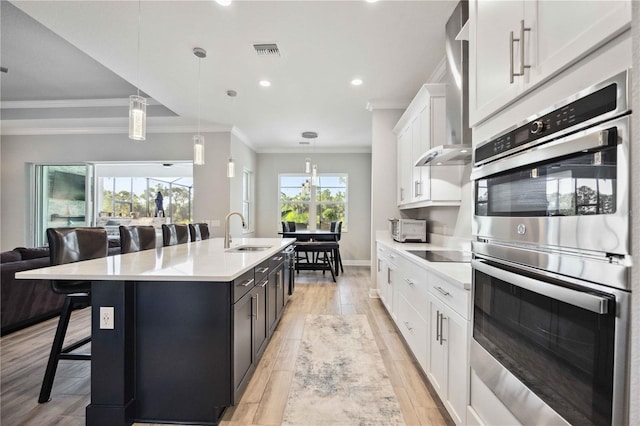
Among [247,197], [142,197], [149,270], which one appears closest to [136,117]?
[149,270]

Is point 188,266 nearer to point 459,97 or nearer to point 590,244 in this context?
point 590,244

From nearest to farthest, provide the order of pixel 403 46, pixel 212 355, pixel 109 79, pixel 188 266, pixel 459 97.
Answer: pixel 212 355 → pixel 188 266 → pixel 459 97 → pixel 403 46 → pixel 109 79

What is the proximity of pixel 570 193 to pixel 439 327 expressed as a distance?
1201 mm

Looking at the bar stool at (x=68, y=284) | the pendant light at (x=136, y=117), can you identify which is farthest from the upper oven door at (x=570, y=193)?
the bar stool at (x=68, y=284)

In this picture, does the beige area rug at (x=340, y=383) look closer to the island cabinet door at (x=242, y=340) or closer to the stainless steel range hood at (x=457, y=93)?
the island cabinet door at (x=242, y=340)

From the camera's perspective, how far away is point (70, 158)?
19.1 ft

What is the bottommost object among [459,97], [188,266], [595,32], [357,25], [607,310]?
[188,266]

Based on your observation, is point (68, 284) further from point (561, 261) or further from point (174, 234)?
point (561, 261)

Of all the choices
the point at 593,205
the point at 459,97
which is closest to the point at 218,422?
the point at 593,205

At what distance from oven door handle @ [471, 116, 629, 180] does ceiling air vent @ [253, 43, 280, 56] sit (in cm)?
274

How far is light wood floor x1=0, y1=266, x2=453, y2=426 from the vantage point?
5.73 feet

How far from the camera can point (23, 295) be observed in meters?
2.94

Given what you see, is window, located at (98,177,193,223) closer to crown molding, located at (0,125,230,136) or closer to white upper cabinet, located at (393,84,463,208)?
crown molding, located at (0,125,230,136)

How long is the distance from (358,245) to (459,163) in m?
4.88
